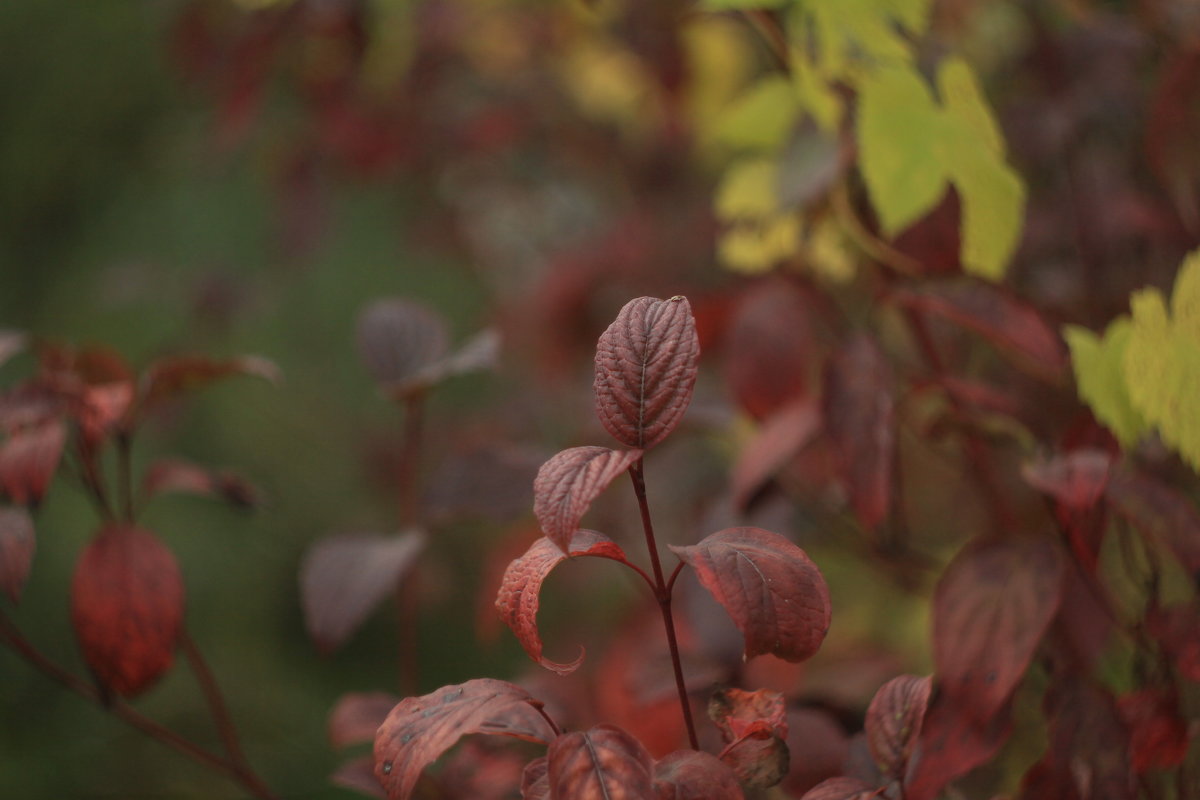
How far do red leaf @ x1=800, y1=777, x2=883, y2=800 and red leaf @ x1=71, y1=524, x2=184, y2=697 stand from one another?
0.45 m

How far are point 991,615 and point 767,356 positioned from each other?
1.09ft

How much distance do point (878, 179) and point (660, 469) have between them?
0.68 m

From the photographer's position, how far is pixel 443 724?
18.0 inches

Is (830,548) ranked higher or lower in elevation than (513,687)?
lower

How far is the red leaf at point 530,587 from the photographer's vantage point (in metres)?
0.47

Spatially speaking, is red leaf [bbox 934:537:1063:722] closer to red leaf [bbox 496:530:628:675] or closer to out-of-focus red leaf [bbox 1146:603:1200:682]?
out-of-focus red leaf [bbox 1146:603:1200:682]

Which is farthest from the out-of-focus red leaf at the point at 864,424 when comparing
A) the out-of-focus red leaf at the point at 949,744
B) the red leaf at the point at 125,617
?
the red leaf at the point at 125,617

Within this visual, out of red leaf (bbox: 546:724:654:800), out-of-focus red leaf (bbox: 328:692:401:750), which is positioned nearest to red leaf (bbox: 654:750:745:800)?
red leaf (bbox: 546:724:654:800)

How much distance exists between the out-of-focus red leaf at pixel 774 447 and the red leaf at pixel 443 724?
311 millimetres

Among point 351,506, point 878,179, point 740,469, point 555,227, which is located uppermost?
point 878,179

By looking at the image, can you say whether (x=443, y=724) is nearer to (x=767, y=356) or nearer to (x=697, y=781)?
(x=697, y=781)

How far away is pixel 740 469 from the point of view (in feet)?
2.62

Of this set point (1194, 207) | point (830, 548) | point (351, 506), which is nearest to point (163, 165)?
point (351, 506)

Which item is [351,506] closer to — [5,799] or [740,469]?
[5,799]
